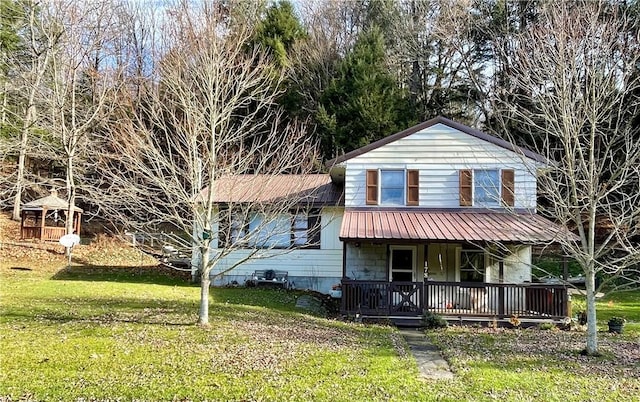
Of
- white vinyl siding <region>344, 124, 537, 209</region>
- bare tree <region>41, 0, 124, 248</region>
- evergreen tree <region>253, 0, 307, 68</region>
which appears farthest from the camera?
evergreen tree <region>253, 0, 307, 68</region>

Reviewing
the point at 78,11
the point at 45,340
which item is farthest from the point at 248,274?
the point at 78,11

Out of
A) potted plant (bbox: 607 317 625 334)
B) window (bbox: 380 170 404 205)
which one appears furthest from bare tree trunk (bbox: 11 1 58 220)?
potted plant (bbox: 607 317 625 334)

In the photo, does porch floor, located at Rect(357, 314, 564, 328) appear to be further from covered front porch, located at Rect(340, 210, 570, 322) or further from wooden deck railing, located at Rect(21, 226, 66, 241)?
wooden deck railing, located at Rect(21, 226, 66, 241)

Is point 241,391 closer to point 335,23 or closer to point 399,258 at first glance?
point 399,258

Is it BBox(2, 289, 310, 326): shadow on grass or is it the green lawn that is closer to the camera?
the green lawn

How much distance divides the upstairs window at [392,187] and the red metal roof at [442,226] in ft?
1.34

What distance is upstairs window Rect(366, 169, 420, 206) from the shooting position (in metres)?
17.4

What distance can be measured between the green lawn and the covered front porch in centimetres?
106

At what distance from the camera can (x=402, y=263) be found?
56.1 ft

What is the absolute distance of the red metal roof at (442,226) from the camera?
14.2 meters

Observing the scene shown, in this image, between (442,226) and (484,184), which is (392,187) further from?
(484,184)

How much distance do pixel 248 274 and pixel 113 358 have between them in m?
11.0

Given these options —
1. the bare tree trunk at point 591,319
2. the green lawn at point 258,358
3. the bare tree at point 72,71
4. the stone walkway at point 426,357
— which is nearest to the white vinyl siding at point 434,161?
the green lawn at point 258,358

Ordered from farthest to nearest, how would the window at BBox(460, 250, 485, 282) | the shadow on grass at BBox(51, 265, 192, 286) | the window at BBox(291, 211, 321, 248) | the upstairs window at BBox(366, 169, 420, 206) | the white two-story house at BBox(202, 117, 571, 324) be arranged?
the shadow on grass at BBox(51, 265, 192, 286), the window at BBox(291, 211, 321, 248), the upstairs window at BBox(366, 169, 420, 206), the window at BBox(460, 250, 485, 282), the white two-story house at BBox(202, 117, 571, 324)
